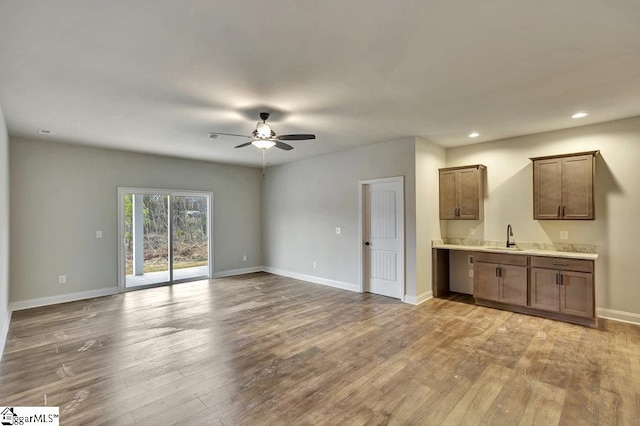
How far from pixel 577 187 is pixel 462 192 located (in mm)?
1567

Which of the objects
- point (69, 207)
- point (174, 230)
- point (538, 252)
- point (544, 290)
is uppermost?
point (69, 207)

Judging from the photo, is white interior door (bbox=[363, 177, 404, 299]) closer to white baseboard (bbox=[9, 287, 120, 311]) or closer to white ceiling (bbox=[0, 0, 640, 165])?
white ceiling (bbox=[0, 0, 640, 165])

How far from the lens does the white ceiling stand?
6.44 ft

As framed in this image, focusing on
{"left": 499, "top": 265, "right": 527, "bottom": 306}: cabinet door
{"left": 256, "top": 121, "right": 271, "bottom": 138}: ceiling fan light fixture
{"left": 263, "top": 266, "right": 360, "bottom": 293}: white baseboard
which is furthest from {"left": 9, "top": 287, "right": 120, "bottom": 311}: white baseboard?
{"left": 499, "top": 265, "right": 527, "bottom": 306}: cabinet door

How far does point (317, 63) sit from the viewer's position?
102 inches

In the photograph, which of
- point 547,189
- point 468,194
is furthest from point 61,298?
point 547,189

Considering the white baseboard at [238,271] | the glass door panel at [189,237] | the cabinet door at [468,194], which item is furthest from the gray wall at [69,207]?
the cabinet door at [468,194]

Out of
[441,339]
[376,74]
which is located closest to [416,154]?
[376,74]

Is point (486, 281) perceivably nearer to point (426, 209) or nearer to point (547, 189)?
point (426, 209)

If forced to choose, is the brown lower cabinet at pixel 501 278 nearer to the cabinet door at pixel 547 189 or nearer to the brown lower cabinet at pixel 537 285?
the brown lower cabinet at pixel 537 285

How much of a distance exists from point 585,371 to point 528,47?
2.98m

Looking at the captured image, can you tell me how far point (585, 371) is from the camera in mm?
2871

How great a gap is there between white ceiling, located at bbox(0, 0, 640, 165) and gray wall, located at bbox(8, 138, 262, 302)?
952 mm

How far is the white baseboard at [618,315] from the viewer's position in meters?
4.08
